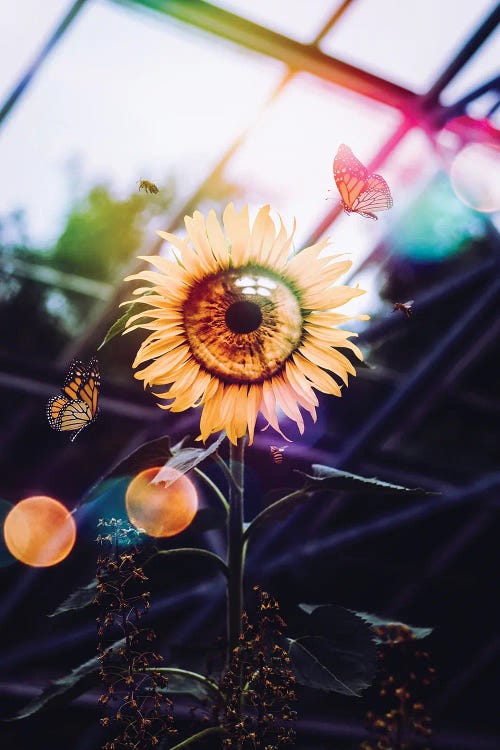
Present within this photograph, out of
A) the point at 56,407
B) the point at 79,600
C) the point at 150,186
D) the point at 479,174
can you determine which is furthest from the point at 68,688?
the point at 479,174

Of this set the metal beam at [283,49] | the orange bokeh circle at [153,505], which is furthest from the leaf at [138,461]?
the metal beam at [283,49]

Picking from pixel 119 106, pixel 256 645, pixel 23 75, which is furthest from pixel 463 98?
pixel 256 645

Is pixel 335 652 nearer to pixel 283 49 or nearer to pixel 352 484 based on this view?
pixel 352 484

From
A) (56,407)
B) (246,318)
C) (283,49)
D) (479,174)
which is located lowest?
(56,407)

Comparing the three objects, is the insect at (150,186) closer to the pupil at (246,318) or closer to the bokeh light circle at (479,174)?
the pupil at (246,318)

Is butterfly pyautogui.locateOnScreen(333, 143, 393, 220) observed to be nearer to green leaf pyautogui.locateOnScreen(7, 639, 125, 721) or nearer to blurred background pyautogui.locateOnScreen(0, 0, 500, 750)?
blurred background pyautogui.locateOnScreen(0, 0, 500, 750)
